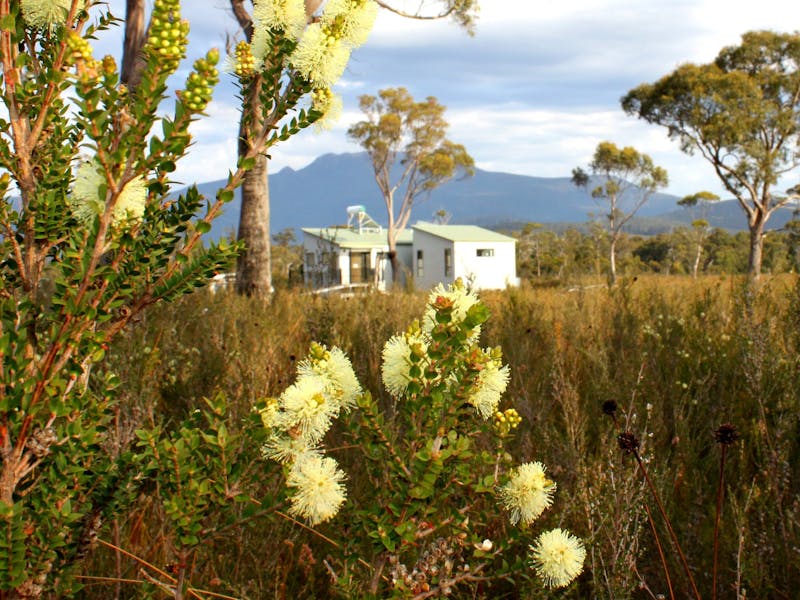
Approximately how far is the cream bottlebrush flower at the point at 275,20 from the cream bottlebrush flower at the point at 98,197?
0.49 meters

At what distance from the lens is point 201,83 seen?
1.14 meters

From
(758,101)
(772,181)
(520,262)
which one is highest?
(758,101)

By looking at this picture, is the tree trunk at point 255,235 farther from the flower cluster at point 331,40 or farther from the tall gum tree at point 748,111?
the tall gum tree at point 748,111

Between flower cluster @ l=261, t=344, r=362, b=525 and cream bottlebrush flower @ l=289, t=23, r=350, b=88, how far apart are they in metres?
0.62

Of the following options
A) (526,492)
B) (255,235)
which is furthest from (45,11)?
(255,235)

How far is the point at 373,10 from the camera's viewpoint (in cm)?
152

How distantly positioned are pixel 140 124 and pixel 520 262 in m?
65.3

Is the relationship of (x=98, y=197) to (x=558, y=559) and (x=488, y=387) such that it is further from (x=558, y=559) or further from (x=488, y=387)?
(x=558, y=559)

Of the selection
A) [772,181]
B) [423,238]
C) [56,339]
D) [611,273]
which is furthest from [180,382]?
[423,238]

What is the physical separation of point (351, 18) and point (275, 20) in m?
0.18

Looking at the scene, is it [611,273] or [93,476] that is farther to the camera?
[611,273]

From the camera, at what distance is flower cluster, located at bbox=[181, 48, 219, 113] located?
1.14m

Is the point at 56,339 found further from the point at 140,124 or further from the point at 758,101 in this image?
the point at 758,101

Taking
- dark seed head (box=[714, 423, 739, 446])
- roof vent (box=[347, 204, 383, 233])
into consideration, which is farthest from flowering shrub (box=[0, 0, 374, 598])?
roof vent (box=[347, 204, 383, 233])
